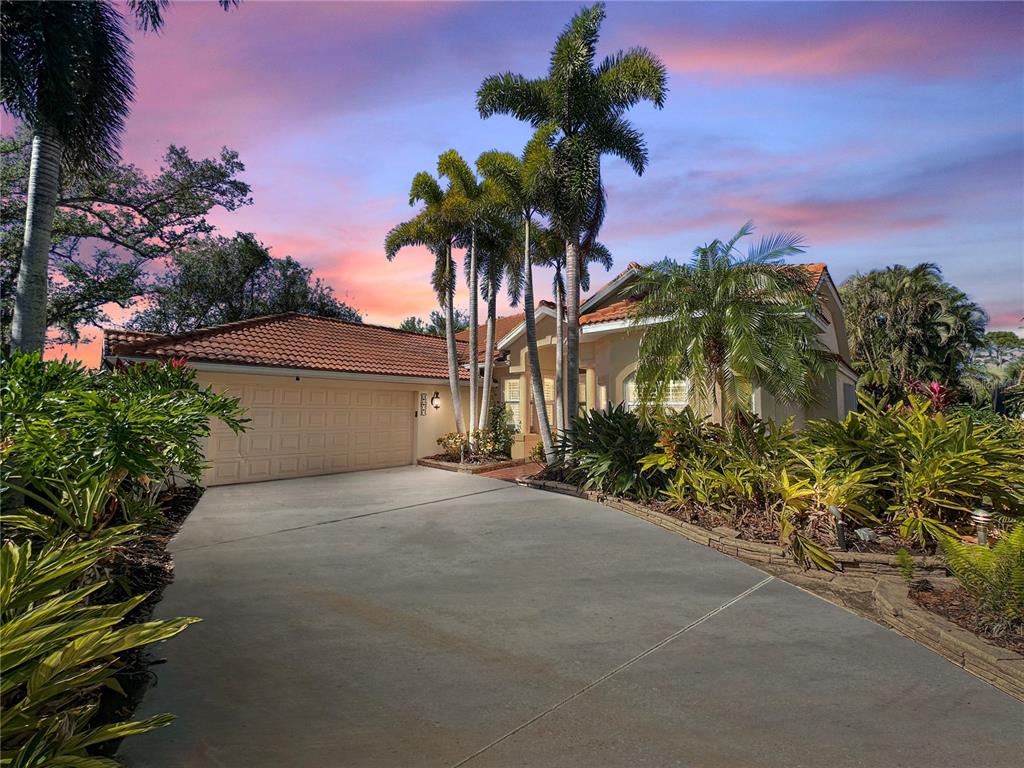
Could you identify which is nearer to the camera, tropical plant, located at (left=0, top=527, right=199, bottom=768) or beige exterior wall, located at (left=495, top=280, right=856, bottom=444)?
tropical plant, located at (left=0, top=527, right=199, bottom=768)

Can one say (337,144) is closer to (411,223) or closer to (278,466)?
(411,223)

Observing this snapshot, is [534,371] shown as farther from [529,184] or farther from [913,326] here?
[913,326]

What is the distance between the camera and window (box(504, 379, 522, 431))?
17.1 m

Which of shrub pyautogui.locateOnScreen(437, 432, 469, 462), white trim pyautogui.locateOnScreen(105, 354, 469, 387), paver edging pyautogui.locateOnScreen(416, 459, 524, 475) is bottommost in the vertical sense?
Result: paver edging pyautogui.locateOnScreen(416, 459, 524, 475)

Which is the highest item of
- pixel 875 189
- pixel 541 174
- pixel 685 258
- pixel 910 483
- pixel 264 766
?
pixel 541 174

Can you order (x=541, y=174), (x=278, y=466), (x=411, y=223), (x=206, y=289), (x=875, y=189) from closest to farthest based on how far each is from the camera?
(x=875, y=189) < (x=541, y=174) < (x=278, y=466) < (x=411, y=223) < (x=206, y=289)

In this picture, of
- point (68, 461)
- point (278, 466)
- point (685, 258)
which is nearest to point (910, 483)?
point (685, 258)

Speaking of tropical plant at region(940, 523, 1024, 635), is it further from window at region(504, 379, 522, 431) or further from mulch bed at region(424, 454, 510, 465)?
window at region(504, 379, 522, 431)

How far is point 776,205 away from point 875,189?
5.56 ft

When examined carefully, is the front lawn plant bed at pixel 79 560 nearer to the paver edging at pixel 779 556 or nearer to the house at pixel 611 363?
the paver edging at pixel 779 556

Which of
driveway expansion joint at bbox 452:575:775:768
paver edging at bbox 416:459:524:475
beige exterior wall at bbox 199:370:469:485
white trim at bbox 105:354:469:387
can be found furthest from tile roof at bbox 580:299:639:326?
driveway expansion joint at bbox 452:575:775:768

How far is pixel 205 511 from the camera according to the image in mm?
9047

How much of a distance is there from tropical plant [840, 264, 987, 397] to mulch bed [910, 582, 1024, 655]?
73.6 feet

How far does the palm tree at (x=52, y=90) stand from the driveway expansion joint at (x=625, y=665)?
8.47 metres
